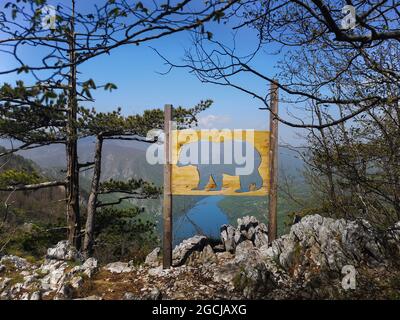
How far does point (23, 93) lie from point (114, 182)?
33.6ft

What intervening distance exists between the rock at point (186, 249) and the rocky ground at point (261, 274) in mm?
194

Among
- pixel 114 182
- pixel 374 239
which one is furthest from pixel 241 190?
pixel 114 182

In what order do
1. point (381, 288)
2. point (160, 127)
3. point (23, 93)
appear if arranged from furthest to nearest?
point (160, 127)
point (381, 288)
point (23, 93)

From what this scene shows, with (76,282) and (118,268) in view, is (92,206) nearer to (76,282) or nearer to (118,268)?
(118,268)

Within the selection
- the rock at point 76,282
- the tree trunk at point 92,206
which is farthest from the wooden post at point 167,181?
the tree trunk at point 92,206

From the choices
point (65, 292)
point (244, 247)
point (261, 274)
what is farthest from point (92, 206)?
point (261, 274)

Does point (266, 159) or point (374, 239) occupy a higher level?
point (266, 159)

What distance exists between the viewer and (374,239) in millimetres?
4988

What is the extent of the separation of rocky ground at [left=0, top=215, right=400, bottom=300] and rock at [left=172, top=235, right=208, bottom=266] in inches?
7.6

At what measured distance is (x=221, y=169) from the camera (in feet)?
20.4

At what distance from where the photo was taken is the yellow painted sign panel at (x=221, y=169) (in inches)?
235

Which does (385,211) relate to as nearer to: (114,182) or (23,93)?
(23,93)

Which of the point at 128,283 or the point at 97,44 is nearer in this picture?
the point at 97,44

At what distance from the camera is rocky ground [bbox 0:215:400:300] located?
4477 mm
